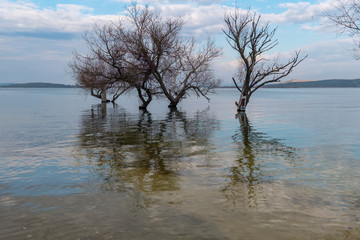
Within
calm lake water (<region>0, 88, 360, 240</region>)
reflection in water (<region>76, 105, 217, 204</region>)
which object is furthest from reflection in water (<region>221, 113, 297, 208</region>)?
reflection in water (<region>76, 105, 217, 204</region>)

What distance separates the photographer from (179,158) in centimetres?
1018

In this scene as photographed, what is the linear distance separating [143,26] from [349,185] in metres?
28.4

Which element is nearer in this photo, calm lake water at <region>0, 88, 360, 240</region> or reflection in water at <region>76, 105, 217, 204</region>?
calm lake water at <region>0, 88, 360, 240</region>

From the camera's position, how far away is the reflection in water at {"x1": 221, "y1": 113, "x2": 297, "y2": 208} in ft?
21.1

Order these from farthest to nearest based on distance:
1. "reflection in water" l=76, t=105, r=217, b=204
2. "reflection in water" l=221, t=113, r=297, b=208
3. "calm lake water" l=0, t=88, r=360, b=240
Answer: "reflection in water" l=76, t=105, r=217, b=204, "reflection in water" l=221, t=113, r=297, b=208, "calm lake water" l=0, t=88, r=360, b=240

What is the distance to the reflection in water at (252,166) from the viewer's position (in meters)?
6.43

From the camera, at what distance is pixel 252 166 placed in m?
8.98

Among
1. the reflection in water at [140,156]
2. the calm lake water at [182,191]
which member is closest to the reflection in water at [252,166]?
the calm lake water at [182,191]

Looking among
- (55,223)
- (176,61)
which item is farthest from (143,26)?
(55,223)

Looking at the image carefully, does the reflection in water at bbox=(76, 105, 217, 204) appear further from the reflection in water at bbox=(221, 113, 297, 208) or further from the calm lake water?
the reflection in water at bbox=(221, 113, 297, 208)

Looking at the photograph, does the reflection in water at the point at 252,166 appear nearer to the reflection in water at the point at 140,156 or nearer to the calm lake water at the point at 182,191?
the calm lake water at the point at 182,191

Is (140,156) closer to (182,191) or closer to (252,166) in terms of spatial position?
(252,166)

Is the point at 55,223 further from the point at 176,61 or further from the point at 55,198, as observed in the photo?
the point at 176,61

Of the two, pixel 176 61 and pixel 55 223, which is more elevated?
pixel 176 61
